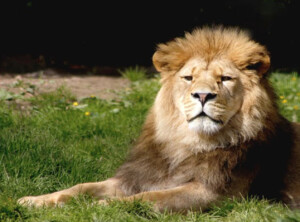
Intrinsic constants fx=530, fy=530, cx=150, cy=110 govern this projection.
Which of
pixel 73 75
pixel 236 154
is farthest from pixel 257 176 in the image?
pixel 73 75

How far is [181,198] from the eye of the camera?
3.71 meters

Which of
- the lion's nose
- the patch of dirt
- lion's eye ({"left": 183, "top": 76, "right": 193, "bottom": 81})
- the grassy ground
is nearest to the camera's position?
the grassy ground

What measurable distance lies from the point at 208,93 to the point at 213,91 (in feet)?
0.16

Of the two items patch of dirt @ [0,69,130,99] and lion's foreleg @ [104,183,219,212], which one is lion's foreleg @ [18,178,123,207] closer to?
lion's foreleg @ [104,183,219,212]

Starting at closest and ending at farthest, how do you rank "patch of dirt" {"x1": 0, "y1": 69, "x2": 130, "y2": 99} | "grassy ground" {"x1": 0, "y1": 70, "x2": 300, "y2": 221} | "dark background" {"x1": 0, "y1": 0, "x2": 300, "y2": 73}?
"grassy ground" {"x1": 0, "y1": 70, "x2": 300, "y2": 221}
"patch of dirt" {"x1": 0, "y1": 69, "x2": 130, "y2": 99}
"dark background" {"x1": 0, "y1": 0, "x2": 300, "y2": 73}

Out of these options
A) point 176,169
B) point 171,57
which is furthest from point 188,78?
point 176,169

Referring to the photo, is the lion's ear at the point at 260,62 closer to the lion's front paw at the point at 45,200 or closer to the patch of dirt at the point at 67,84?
the lion's front paw at the point at 45,200

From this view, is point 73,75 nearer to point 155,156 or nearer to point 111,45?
point 111,45

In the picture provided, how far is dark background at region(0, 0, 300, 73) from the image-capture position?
34.2 ft

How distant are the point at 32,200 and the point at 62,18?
302 inches

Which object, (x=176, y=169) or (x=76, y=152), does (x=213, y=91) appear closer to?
(x=176, y=169)

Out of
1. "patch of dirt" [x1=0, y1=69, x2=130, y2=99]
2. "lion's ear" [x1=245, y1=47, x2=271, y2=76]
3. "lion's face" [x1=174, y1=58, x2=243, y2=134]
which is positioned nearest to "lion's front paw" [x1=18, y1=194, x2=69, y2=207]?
"lion's face" [x1=174, y1=58, x2=243, y2=134]

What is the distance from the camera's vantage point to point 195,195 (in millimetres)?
3729

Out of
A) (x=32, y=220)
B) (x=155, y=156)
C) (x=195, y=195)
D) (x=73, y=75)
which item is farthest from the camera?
(x=73, y=75)
